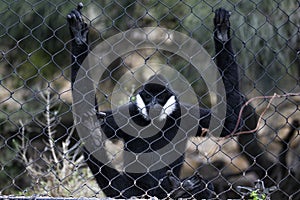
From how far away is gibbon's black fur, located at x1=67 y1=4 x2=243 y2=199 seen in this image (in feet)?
8.65

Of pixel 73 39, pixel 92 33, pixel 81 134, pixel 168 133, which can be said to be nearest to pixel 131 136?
pixel 168 133

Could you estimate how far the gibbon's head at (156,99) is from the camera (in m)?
3.02

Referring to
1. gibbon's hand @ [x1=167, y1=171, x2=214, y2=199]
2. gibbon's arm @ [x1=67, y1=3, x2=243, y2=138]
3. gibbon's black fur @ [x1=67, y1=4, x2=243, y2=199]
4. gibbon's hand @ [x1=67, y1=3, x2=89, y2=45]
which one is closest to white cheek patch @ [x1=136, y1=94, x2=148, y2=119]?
gibbon's black fur @ [x1=67, y1=4, x2=243, y2=199]

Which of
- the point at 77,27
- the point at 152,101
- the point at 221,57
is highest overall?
the point at 221,57

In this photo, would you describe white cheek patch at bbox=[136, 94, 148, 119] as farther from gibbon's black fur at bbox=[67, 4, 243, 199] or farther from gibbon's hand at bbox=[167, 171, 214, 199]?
gibbon's hand at bbox=[167, 171, 214, 199]

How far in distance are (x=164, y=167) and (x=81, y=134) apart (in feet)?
1.93

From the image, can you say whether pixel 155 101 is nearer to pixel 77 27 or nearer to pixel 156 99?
pixel 156 99

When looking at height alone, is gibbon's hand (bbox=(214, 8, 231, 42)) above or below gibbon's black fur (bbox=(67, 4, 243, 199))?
above

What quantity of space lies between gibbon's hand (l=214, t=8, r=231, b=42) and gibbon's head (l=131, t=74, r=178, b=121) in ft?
1.34

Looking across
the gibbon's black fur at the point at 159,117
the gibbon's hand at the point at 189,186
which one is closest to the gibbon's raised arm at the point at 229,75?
the gibbon's black fur at the point at 159,117

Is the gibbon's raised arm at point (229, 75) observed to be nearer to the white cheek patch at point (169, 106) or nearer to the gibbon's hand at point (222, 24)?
the gibbon's hand at point (222, 24)

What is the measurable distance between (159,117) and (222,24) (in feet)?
2.00

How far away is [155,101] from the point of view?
10.0 ft

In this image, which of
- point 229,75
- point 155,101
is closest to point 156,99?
point 155,101
